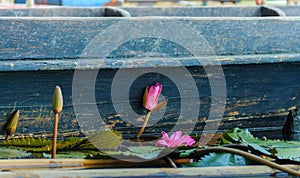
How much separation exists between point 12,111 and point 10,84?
2.7 inches

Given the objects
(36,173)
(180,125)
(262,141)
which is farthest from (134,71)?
(36,173)


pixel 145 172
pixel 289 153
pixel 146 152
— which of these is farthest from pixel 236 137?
pixel 145 172

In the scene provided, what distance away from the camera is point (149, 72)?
1322 millimetres

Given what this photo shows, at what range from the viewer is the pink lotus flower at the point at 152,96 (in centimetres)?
129

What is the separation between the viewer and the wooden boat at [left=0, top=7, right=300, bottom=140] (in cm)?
125

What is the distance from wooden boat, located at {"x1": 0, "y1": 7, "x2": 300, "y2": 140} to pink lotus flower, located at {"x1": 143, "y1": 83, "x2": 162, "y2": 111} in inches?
1.0

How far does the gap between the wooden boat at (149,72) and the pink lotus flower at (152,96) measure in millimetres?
25

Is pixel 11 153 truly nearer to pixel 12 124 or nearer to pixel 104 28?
pixel 12 124

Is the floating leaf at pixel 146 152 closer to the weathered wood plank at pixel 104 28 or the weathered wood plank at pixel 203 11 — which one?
the weathered wood plank at pixel 104 28

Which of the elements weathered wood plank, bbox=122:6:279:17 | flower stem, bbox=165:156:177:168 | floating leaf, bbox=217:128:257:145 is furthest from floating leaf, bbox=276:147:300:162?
weathered wood plank, bbox=122:6:279:17

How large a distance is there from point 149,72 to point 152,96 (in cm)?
6

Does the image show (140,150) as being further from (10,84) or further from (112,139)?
(10,84)

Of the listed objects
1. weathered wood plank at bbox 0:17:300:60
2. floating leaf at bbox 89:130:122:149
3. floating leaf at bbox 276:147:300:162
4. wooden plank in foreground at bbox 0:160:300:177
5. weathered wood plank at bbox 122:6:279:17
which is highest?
weathered wood plank at bbox 122:6:279:17

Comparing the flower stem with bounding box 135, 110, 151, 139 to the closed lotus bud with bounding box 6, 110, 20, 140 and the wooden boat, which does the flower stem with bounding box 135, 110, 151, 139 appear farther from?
the closed lotus bud with bounding box 6, 110, 20, 140
